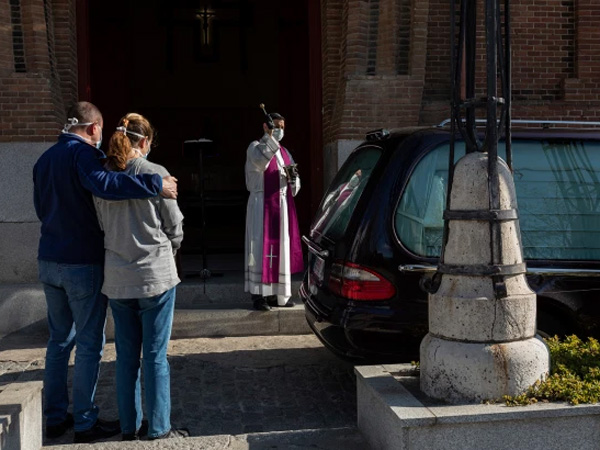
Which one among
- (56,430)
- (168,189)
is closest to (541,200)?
(168,189)

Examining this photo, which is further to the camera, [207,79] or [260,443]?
[207,79]

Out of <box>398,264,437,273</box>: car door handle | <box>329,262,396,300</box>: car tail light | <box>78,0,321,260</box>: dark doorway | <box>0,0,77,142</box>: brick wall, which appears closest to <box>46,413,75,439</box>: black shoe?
Result: <box>329,262,396,300</box>: car tail light

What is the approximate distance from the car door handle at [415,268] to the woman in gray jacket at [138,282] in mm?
1437

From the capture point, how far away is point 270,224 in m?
7.63

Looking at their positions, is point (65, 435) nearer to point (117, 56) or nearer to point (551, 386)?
point (551, 386)

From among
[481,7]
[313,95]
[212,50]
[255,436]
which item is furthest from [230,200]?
[255,436]

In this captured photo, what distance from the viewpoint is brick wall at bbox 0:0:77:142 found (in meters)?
8.38

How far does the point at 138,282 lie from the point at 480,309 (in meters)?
1.83

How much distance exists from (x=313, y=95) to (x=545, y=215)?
5.34m

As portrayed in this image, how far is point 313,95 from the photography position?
394 inches

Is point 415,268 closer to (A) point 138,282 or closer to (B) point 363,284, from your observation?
(B) point 363,284

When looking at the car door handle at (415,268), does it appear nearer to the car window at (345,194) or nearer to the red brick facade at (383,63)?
the car window at (345,194)

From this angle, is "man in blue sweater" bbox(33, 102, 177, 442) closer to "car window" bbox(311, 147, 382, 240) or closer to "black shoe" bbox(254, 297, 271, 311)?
"car window" bbox(311, 147, 382, 240)

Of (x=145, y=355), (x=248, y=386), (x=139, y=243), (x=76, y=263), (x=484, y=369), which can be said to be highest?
(x=139, y=243)
